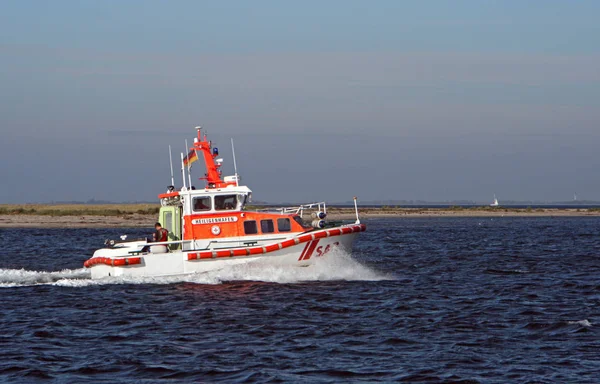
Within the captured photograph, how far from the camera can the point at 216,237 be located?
23594 mm

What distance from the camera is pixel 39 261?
107 feet

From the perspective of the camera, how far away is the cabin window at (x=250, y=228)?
23666 mm

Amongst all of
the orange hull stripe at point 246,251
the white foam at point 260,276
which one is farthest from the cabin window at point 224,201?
the white foam at point 260,276

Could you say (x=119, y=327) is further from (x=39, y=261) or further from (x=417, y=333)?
(x=39, y=261)

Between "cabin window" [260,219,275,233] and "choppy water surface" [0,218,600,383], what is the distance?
110 cm

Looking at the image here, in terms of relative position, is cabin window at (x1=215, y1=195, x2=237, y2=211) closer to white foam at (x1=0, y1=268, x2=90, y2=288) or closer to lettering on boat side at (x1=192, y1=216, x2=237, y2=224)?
lettering on boat side at (x1=192, y1=216, x2=237, y2=224)

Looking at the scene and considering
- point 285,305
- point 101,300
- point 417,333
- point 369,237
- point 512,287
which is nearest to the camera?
point 417,333

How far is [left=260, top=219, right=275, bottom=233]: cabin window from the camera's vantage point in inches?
934

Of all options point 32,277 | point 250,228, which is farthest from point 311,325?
point 32,277

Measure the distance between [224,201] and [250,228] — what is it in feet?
3.53

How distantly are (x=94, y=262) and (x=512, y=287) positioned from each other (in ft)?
39.2

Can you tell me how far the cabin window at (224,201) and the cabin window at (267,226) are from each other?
968 mm

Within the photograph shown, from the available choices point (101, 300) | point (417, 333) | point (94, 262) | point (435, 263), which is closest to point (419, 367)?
point (417, 333)

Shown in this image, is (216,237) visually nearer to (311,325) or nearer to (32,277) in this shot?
(32,277)
